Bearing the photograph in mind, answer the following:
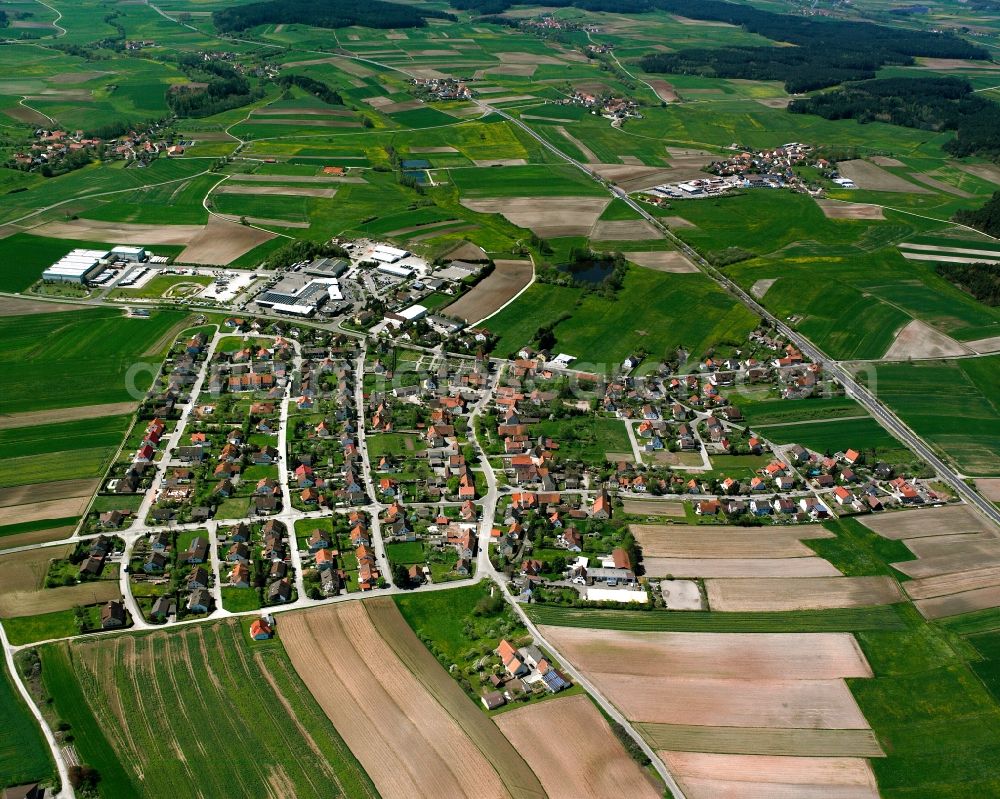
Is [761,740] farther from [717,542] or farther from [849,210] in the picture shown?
[849,210]

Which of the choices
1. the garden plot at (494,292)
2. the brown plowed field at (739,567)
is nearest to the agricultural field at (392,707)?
the brown plowed field at (739,567)

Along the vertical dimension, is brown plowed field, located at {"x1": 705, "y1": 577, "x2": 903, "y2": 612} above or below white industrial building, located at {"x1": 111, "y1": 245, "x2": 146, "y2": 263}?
below

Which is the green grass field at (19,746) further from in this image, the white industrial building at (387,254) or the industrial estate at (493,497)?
the white industrial building at (387,254)

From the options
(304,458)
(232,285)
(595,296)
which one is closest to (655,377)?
(595,296)

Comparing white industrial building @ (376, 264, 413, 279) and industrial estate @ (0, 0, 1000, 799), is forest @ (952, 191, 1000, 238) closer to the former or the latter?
industrial estate @ (0, 0, 1000, 799)

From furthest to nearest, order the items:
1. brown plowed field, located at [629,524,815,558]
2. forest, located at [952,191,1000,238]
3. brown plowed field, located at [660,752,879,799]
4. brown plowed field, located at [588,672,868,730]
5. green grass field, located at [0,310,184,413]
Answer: forest, located at [952,191,1000,238]
green grass field, located at [0,310,184,413]
brown plowed field, located at [629,524,815,558]
brown plowed field, located at [588,672,868,730]
brown plowed field, located at [660,752,879,799]

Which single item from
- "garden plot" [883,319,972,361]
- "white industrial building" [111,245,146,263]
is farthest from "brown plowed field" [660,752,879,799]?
"white industrial building" [111,245,146,263]
